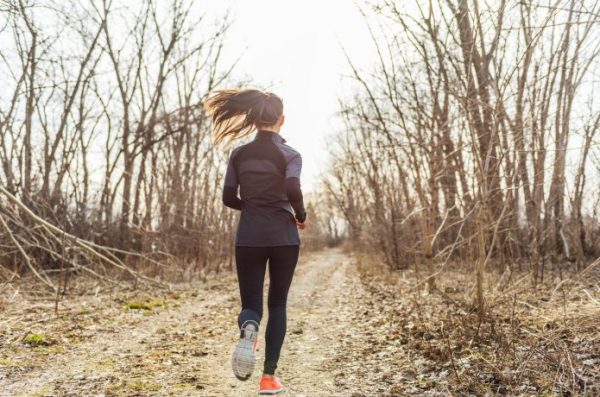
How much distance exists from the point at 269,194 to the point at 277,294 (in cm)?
66

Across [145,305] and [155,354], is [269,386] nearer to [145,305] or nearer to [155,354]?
[155,354]

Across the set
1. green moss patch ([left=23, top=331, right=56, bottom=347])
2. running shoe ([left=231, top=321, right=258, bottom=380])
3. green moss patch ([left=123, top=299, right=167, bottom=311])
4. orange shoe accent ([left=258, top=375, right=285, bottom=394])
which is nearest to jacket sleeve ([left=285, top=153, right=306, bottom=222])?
running shoe ([left=231, top=321, right=258, bottom=380])

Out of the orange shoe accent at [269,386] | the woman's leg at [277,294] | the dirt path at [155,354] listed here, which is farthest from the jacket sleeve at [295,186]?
the dirt path at [155,354]

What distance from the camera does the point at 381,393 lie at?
360 cm

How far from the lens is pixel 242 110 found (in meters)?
3.40

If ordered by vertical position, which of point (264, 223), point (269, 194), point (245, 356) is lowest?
point (245, 356)

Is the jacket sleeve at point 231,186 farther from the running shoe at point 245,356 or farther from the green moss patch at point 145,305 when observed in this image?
the green moss patch at point 145,305

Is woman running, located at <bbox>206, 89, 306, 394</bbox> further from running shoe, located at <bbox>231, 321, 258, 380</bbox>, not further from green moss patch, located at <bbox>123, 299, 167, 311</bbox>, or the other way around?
green moss patch, located at <bbox>123, 299, 167, 311</bbox>

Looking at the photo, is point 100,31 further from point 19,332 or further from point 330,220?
point 330,220

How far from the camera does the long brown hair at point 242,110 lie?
132 inches

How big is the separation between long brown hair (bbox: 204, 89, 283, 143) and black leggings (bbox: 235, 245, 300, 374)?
0.84 m

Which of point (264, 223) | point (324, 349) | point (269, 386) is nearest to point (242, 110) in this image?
point (264, 223)

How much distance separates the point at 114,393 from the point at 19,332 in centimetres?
268

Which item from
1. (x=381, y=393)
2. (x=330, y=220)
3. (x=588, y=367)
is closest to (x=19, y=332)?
(x=381, y=393)
